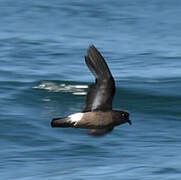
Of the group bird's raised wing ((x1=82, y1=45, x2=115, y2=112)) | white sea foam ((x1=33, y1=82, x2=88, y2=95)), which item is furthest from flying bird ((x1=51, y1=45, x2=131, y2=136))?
white sea foam ((x1=33, y1=82, x2=88, y2=95))

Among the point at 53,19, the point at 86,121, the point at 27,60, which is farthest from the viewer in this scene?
the point at 53,19

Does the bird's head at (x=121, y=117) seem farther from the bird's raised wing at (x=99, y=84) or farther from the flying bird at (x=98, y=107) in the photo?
the bird's raised wing at (x=99, y=84)

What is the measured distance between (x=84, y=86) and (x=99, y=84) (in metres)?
8.91

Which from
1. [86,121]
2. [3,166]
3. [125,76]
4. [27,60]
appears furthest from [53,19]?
[86,121]

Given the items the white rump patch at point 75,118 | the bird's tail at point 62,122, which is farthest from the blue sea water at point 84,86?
the bird's tail at point 62,122

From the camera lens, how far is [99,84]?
13.1 meters

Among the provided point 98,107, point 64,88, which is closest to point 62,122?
point 98,107

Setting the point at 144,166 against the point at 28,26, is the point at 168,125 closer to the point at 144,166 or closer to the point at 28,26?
the point at 144,166

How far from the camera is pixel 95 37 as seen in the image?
28.2 metres

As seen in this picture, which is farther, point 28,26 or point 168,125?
point 28,26

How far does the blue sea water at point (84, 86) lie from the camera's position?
1859cm

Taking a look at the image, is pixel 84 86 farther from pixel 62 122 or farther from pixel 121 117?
pixel 62 122

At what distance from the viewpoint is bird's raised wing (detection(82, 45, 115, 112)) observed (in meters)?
12.9

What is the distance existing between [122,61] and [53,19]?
6020 millimetres
